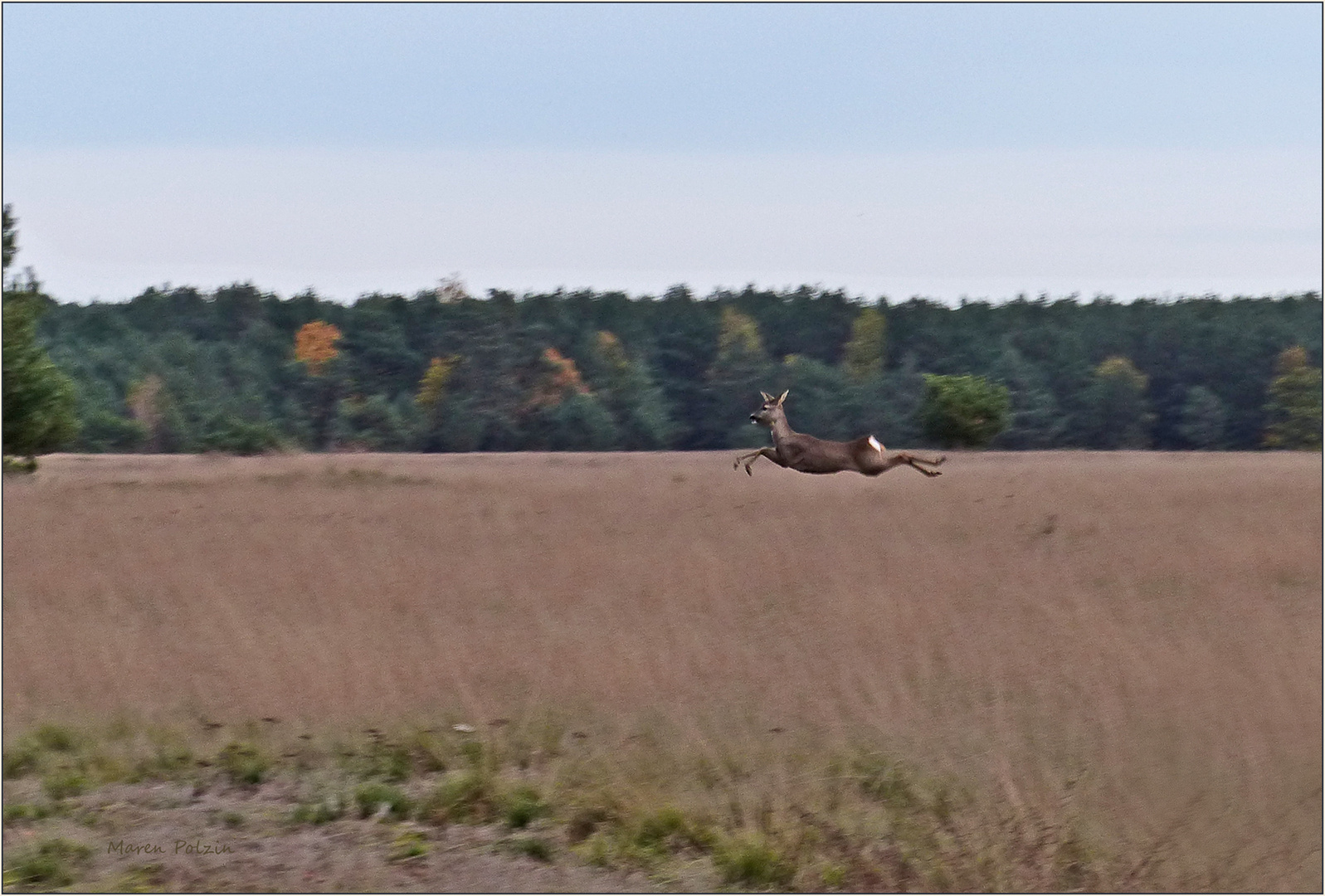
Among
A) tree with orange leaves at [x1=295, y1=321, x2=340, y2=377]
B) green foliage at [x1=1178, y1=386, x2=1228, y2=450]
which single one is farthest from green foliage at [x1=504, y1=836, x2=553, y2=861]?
tree with orange leaves at [x1=295, y1=321, x2=340, y2=377]

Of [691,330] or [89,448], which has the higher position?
[691,330]

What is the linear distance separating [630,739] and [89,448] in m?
42.8

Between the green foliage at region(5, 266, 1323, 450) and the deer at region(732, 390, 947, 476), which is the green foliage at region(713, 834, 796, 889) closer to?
the deer at region(732, 390, 947, 476)

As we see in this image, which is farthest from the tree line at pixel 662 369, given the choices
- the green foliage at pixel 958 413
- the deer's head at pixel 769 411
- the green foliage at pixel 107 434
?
the deer's head at pixel 769 411

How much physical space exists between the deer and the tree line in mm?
27663

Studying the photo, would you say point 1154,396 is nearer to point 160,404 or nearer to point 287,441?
point 287,441

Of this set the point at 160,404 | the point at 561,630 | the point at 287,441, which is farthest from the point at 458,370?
the point at 561,630

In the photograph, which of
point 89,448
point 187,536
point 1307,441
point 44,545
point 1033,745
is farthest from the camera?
point 89,448

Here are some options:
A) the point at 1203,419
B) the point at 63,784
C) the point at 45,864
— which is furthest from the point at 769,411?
the point at 1203,419

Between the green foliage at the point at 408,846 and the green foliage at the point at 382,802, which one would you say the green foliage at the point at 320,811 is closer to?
the green foliage at the point at 382,802

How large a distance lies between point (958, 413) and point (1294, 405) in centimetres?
1597

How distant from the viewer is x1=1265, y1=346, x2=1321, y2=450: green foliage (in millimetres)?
41188

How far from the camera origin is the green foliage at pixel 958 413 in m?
32.6

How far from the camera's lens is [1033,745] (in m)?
7.06
